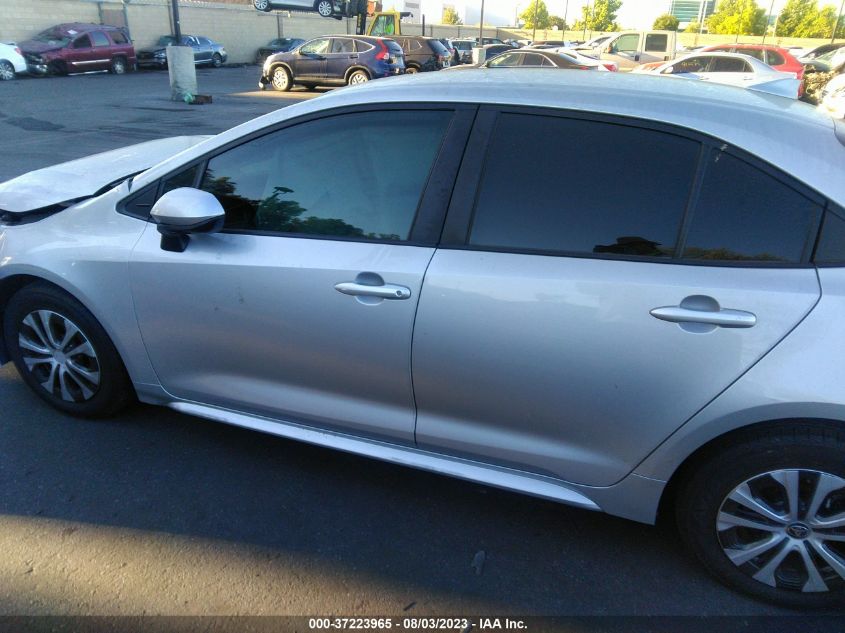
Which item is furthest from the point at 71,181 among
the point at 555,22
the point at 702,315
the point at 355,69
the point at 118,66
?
the point at 555,22

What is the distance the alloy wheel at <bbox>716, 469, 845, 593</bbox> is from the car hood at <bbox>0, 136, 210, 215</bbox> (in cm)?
317

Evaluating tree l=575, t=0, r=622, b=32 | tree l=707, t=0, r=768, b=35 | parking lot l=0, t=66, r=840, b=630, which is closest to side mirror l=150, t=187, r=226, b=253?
parking lot l=0, t=66, r=840, b=630

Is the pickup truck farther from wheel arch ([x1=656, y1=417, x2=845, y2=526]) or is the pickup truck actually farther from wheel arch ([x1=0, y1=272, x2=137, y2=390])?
wheel arch ([x1=656, y1=417, x2=845, y2=526])

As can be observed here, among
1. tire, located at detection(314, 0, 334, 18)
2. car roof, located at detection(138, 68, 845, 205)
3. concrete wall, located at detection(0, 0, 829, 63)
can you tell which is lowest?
car roof, located at detection(138, 68, 845, 205)

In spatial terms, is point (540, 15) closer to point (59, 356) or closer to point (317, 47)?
point (317, 47)

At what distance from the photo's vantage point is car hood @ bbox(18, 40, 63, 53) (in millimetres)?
22547

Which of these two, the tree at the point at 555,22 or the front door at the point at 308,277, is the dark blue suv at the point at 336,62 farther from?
the tree at the point at 555,22

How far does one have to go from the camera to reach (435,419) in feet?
7.85

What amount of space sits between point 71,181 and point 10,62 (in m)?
22.6

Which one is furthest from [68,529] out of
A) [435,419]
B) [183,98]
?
[183,98]

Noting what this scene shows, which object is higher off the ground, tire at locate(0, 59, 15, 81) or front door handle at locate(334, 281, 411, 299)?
front door handle at locate(334, 281, 411, 299)

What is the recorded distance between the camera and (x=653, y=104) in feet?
7.11

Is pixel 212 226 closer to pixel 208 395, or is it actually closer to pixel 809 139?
pixel 208 395

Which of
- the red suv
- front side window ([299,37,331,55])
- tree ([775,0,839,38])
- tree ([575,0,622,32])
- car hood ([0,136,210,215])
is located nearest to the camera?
car hood ([0,136,210,215])
